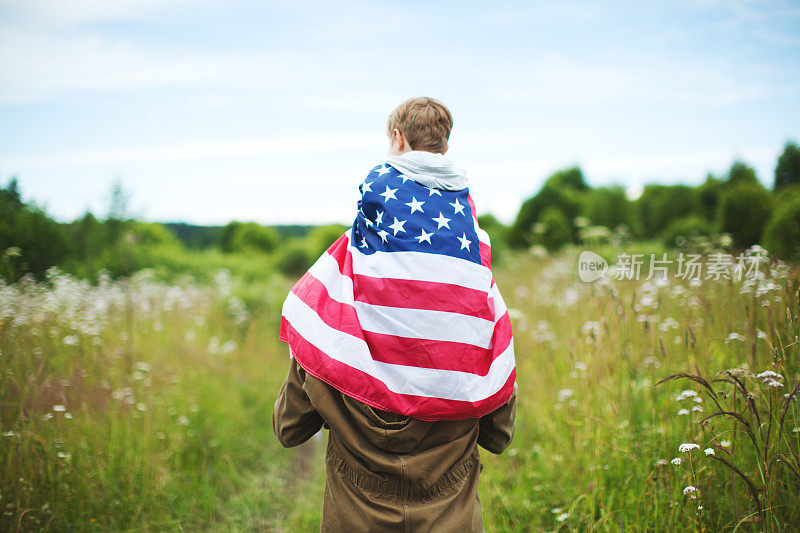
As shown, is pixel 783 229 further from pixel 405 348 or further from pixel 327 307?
pixel 327 307

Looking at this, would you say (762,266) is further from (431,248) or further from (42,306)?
(42,306)

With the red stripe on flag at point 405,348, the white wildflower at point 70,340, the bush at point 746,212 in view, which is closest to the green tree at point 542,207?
the bush at point 746,212

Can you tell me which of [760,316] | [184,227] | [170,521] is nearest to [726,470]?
[760,316]

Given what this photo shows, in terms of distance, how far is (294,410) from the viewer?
175 centimetres

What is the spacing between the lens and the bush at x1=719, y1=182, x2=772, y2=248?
715 cm

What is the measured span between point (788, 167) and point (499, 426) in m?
7.42

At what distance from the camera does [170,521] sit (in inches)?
121

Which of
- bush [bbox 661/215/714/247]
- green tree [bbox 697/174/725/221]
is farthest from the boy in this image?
green tree [bbox 697/174/725/221]

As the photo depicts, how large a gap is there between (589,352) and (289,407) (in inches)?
102

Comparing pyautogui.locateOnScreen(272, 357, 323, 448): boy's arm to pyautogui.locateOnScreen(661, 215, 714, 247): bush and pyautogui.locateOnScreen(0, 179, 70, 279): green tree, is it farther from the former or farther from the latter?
pyautogui.locateOnScreen(661, 215, 714, 247): bush

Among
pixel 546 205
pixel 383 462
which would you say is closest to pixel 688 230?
pixel 546 205

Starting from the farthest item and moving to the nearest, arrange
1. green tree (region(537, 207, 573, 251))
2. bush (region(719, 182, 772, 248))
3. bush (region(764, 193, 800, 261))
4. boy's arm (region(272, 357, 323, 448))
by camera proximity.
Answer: green tree (region(537, 207, 573, 251))
bush (region(719, 182, 772, 248))
bush (region(764, 193, 800, 261))
boy's arm (region(272, 357, 323, 448))

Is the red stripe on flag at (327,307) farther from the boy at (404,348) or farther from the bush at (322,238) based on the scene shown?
the bush at (322,238)

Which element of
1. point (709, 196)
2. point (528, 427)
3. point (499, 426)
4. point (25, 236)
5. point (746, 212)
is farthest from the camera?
point (709, 196)
